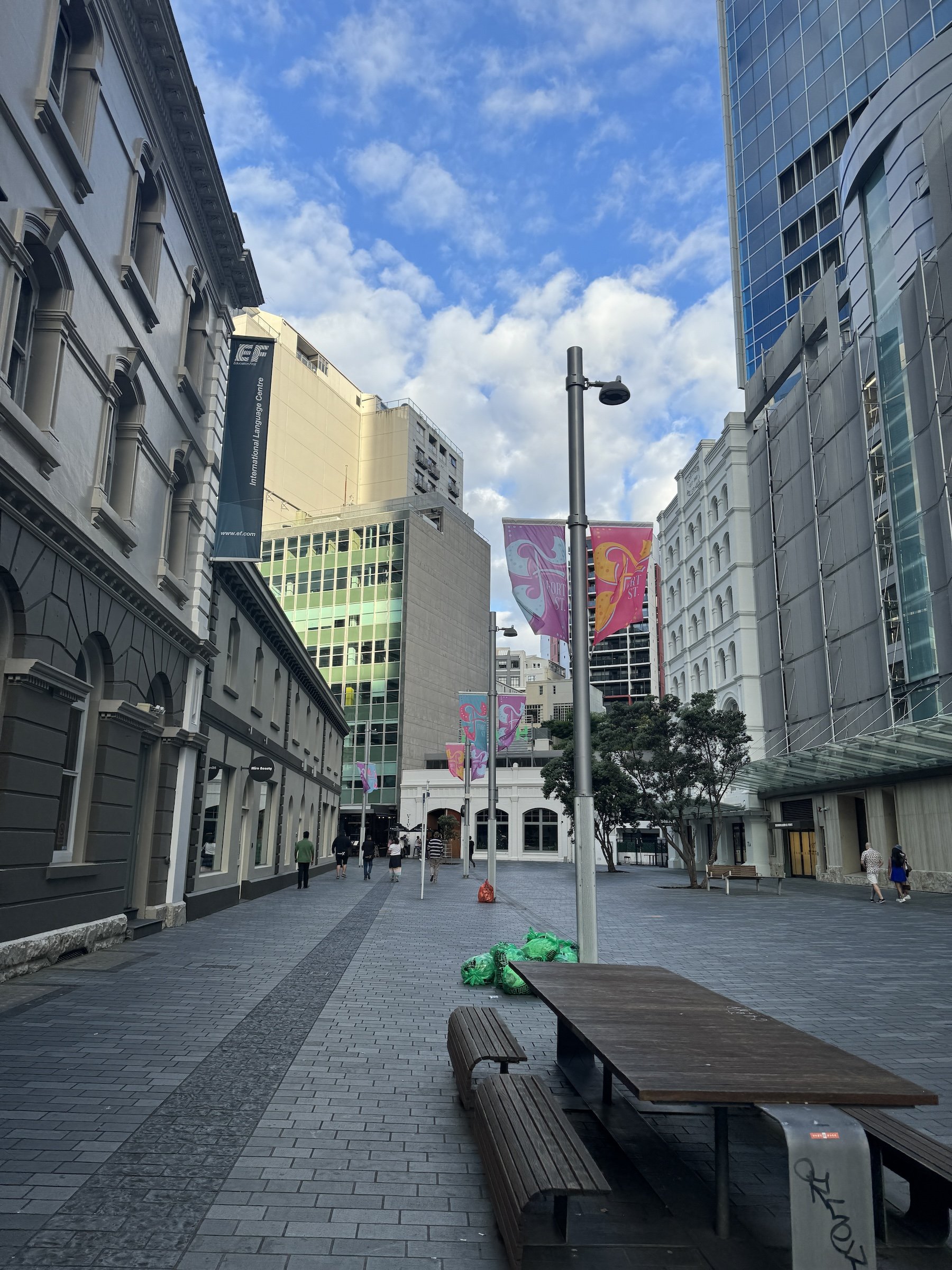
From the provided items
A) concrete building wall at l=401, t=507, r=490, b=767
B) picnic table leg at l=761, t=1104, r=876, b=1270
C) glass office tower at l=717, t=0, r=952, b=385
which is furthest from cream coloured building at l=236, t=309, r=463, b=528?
picnic table leg at l=761, t=1104, r=876, b=1270

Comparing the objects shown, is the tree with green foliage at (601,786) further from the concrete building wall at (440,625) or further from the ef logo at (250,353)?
the ef logo at (250,353)

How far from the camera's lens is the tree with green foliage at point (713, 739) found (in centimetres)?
3522

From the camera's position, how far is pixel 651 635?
12562 cm

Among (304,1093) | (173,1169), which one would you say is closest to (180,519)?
(304,1093)

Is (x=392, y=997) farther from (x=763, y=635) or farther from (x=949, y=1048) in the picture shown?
(x=763, y=635)

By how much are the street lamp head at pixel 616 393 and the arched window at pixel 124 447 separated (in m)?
7.45

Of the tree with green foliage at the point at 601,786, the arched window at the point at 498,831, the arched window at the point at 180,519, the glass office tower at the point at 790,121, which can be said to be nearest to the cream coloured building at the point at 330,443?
the arched window at the point at 498,831

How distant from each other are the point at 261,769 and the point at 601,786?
25411mm

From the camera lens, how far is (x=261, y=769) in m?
22.0

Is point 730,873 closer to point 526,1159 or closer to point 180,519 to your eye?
point 180,519

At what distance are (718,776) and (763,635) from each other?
1211 cm

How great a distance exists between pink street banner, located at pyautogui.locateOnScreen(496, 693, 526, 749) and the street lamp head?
20092mm

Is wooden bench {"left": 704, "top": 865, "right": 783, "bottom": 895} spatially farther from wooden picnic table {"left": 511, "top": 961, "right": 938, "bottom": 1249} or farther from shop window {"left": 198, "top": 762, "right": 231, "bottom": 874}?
wooden picnic table {"left": 511, "top": 961, "right": 938, "bottom": 1249}

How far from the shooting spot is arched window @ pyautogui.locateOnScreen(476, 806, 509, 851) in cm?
6538
